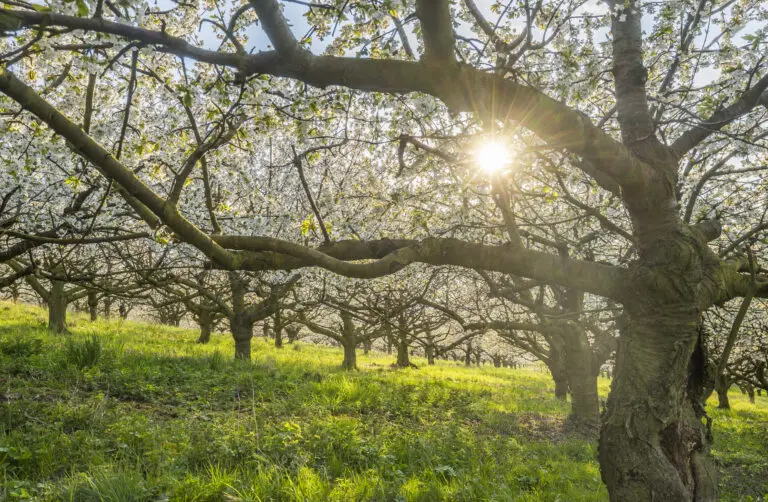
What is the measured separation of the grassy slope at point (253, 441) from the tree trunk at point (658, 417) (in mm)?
1493

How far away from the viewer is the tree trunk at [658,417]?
343cm

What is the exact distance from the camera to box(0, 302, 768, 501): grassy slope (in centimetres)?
392

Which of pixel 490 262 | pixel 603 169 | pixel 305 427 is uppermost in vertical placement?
pixel 603 169

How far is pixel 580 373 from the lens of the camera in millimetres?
9891

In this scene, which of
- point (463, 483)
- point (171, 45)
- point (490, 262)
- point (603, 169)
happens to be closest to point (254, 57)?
point (171, 45)

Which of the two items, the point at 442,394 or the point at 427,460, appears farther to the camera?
the point at 442,394

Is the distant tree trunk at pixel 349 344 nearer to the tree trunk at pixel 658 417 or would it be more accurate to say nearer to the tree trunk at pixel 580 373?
the tree trunk at pixel 580 373

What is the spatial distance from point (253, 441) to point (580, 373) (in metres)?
7.64

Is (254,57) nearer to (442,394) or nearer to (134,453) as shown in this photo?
(134,453)

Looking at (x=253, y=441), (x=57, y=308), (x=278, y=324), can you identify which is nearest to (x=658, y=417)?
(x=253, y=441)

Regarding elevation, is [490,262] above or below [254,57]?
below

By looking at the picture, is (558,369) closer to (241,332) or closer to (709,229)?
(241,332)

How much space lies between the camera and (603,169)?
3592 mm

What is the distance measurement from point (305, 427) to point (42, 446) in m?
2.88
